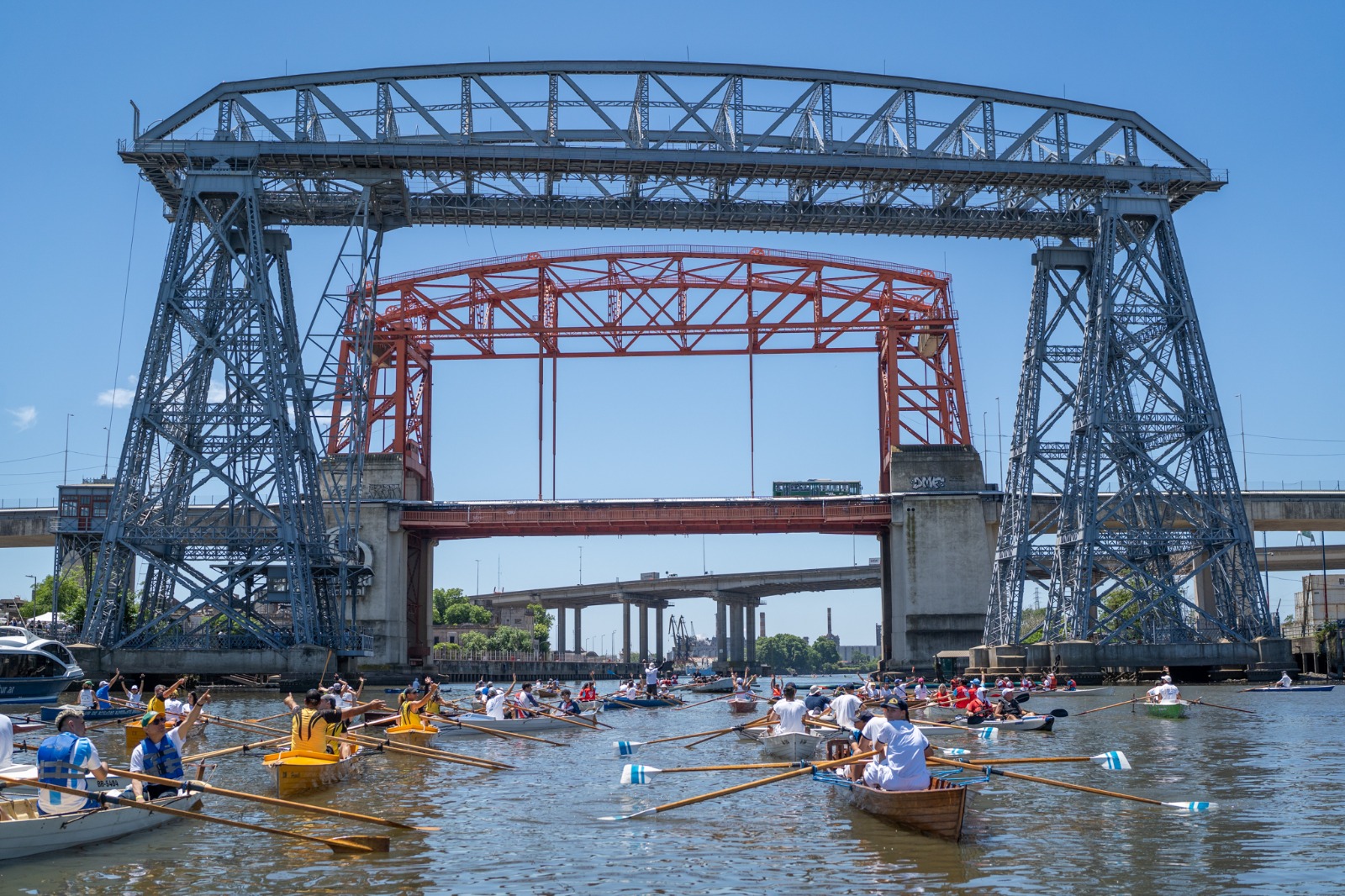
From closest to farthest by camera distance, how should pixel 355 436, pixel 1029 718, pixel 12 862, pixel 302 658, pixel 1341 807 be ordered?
pixel 12 862
pixel 1341 807
pixel 1029 718
pixel 302 658
pixel 355 436

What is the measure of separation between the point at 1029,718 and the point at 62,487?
55435mm

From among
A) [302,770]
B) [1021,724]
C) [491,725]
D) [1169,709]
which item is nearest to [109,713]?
[491,725]

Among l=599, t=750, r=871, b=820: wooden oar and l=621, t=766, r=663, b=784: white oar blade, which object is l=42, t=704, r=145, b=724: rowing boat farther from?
l=599, t=750, r=871, b=820: wooden oar

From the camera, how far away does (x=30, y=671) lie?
45.2m

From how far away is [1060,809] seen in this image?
21312 millimetres

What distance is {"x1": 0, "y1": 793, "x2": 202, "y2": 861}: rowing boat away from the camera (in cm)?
1614

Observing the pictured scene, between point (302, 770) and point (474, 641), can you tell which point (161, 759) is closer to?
point (302, 770)

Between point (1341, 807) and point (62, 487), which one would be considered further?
point (62, 487)

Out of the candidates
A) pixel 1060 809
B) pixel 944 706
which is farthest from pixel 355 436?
pixel 1060 809

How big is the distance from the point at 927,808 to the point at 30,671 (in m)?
37.4

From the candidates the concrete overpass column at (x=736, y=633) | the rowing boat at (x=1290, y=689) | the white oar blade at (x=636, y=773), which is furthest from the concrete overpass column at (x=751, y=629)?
the white oar blade at (x=636, y=773)

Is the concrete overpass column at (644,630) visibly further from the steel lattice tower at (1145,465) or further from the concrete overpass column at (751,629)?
the steel lattice tower at (1145,465)

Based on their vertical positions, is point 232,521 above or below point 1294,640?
above

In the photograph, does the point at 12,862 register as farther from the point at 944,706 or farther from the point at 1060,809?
the point at 944,706
